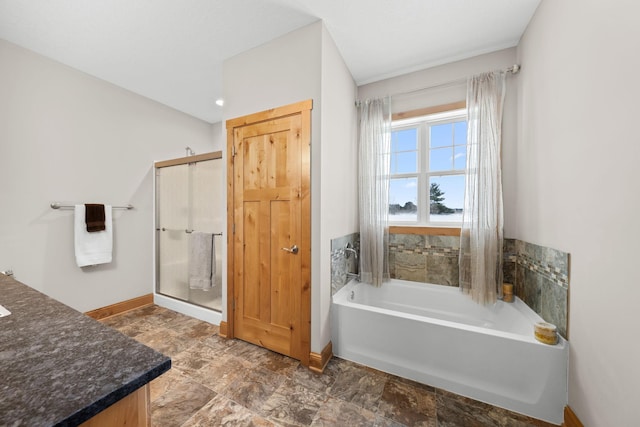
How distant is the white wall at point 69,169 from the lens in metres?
2.07

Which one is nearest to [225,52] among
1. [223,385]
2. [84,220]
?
[84,220]

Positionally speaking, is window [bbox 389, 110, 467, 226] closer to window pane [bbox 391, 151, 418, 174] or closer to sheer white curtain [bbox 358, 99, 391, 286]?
window pane [bbox 391, 151, 418, 174]

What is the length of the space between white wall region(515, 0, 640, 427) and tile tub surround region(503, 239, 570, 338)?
7 centimetres

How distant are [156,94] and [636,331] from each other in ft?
14.4

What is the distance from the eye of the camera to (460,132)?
2404mm

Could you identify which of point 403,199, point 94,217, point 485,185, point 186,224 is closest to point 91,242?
point 94,217

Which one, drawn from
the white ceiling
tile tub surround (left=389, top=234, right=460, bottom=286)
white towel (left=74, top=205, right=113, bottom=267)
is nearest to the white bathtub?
tile tub surround (left=389, top=234, right=460, bottom=286)

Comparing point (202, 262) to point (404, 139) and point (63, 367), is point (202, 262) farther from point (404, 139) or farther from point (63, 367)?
point (404, 139)

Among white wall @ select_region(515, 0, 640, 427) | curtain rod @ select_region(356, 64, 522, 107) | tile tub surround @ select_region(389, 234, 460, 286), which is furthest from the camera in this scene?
tile tub surround @ select_region(389, 234, 460, 286)

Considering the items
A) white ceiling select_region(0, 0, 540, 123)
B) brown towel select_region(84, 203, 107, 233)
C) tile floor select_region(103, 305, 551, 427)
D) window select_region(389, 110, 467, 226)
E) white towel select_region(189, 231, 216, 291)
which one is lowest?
tile floor select_region(103, 305, 551, 427)

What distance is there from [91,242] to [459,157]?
3990 mm

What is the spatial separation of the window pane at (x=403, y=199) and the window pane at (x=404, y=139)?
36 centimetres

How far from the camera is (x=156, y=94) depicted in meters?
2.93

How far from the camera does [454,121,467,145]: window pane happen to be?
94.1 inches
